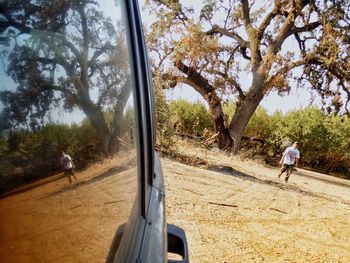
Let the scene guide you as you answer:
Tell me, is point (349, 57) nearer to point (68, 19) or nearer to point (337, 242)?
point (337, 242)

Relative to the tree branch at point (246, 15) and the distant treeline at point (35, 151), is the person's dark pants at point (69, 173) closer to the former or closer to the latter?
the distant treeline at point (35, 151)

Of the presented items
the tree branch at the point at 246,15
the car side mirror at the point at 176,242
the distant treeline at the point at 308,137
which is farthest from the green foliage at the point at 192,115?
the car side mirror at the point at 176,242

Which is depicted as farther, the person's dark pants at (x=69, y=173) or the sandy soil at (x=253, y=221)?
the sandy soil at (x=253, y=221)

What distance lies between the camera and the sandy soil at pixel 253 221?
437 centimetres

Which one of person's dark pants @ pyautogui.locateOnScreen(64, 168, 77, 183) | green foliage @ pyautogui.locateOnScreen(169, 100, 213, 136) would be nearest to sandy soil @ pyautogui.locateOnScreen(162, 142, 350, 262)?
person's dark pants @ pyautogui.locateOnScreen(64, 168, 77, 183)

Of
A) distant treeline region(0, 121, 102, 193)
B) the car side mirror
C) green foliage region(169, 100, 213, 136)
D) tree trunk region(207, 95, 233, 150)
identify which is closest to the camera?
distant treeline region(0, 121, 102, 193)

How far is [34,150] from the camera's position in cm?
41

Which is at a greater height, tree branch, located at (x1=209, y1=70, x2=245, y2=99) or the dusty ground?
tree branch, located at (x1=209, y1=70, x2=245, y2=99)

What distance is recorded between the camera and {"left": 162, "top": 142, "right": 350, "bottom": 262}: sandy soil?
4.37 metres

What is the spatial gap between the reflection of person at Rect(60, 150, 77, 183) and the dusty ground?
0.05ft

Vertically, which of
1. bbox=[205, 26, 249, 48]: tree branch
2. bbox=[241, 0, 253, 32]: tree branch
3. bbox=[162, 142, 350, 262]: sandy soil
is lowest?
bbox=[162, 142, 350, 262]: sandy soil

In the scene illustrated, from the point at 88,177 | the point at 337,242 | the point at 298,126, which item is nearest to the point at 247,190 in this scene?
the point at 337,242

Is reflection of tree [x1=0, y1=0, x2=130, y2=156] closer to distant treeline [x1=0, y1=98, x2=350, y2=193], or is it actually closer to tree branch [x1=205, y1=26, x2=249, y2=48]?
distant treeline [x1=0, y1=98, x2=350, y2=193]

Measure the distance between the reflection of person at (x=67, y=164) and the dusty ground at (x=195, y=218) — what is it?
0.01 metres
